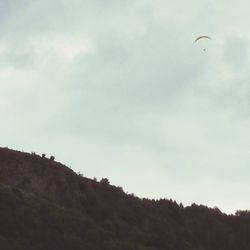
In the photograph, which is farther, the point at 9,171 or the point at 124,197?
the point at 124,197

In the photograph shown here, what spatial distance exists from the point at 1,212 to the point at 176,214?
14.9m

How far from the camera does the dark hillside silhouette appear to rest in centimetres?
2594

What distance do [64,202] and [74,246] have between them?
8216mm

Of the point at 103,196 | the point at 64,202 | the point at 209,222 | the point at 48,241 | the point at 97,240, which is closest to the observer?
the point at 48,241

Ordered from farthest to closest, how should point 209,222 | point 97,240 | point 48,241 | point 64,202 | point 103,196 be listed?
1. point 209,222
2. point 103,196
3. point 64,202
4. point 97,240
5. point 48,241

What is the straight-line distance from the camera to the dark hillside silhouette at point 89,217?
25938mm

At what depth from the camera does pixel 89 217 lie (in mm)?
31922

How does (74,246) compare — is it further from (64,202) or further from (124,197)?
(124,197)

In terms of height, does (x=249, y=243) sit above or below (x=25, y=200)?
above

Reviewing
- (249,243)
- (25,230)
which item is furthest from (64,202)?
(249,243)

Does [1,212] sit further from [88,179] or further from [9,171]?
[88,179]

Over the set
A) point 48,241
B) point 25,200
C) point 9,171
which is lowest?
point 48,241

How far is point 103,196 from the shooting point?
118 feet

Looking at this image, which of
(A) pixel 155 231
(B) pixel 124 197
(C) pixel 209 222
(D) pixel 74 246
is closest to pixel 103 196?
(B) pixel 124 197
